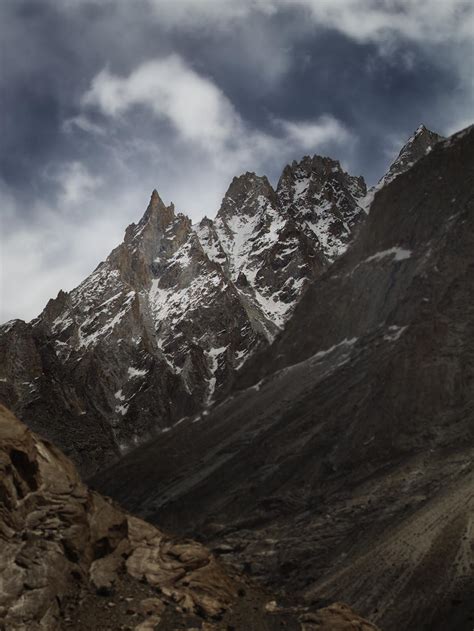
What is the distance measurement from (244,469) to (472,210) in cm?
6673

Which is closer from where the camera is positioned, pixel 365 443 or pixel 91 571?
pixel 91 571

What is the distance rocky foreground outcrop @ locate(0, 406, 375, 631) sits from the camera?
23.2 m

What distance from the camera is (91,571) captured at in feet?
83.6

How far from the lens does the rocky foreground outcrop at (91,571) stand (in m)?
23.2

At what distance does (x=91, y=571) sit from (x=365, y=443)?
236 feet

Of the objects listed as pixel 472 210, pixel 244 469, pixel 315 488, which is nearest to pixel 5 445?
pixel 315 488

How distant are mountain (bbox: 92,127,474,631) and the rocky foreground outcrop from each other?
34.8 ft

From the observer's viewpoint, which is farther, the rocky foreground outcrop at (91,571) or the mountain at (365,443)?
the mountain at (365,443)

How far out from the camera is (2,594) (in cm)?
2255

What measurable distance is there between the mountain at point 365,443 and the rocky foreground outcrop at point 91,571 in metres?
10.6

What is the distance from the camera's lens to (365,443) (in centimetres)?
9356

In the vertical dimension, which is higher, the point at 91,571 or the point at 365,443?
the point at 91,571

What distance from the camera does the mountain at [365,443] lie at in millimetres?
58031

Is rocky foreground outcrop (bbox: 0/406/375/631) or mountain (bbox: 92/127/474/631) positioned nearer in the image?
rocky foreground outcrop (bbox: 0/406/375/631)
